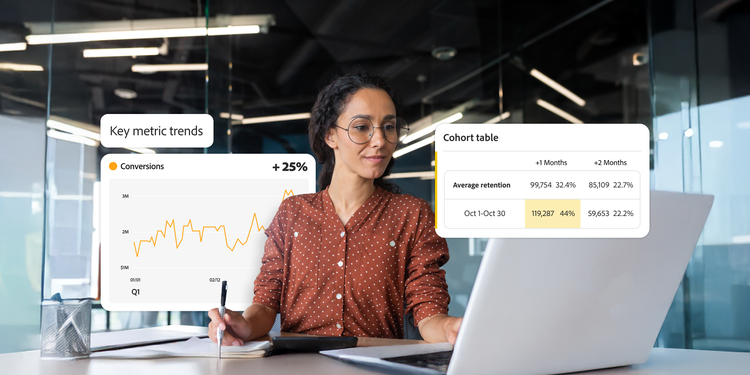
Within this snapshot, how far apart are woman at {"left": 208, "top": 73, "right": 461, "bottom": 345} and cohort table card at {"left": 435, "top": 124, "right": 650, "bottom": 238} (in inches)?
14.8

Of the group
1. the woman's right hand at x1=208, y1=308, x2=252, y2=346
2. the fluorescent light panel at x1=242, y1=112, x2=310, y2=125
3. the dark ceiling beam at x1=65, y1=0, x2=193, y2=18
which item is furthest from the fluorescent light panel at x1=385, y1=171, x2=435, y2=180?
the woman's right hand at x1=208, y1=308, x2=252, y2=346

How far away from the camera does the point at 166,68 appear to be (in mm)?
3375

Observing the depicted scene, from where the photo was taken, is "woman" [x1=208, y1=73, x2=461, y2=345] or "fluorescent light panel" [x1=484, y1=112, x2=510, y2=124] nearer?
"woman" [x1=208, y1=73, x2=461, y2=345]

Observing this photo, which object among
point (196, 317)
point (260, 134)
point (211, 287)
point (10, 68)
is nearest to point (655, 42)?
point (260, 134)

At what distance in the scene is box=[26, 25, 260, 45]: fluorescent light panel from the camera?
3.19m

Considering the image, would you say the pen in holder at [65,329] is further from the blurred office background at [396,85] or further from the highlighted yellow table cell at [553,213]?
the blurred office background at [396,85]

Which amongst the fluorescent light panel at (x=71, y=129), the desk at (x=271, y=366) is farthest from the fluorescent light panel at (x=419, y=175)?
the desk at (x=271, y=366)

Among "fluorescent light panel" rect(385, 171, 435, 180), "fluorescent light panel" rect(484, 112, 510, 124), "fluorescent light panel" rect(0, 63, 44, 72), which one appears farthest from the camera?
"fluorescent light panel" rect(484, 112, 510, 124)

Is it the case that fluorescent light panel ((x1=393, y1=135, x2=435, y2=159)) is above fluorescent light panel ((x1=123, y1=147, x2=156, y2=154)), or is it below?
above

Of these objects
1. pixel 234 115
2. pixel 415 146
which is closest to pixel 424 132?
pixel 415 146

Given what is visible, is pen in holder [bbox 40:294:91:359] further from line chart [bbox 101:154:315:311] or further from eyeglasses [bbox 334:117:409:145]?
line chart [bbox 101:154:315:311]

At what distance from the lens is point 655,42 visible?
10.6 ft

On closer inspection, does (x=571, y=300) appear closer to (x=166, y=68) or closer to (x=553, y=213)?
(x=553, y=213)

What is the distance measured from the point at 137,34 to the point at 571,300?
136 inches
